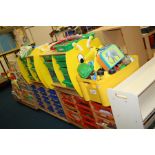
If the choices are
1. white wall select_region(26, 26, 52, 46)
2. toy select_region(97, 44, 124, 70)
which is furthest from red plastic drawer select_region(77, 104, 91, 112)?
white wall select_region(26, 26, 52, 46)

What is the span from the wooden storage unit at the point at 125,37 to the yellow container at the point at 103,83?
443mm

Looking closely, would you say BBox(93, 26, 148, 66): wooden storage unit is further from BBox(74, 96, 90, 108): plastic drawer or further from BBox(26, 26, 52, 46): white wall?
BBox(26, 26, 52, 46): white wall

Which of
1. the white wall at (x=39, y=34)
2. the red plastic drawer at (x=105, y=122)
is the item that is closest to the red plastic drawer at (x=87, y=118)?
the red plastic drawer at (x=105, y=122)

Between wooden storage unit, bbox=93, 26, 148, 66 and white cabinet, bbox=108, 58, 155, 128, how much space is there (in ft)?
1.96

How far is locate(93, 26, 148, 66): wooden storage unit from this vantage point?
200 cm

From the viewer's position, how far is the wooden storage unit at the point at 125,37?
1999mm

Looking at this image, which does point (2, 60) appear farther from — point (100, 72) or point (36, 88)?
point (100, 72)

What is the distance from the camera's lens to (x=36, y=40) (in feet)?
15.2

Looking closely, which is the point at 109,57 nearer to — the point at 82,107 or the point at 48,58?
the point at 82,107

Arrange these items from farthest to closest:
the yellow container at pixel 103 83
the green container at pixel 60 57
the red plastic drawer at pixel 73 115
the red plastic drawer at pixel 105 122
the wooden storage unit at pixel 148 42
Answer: the wooden storage unit at pixel 148 42 < the red plastic drawer at pixel 73 115 < the green container at pixel 60 57 < the red plastic drawer at pixel 105 122 < the yellow container at pixel 103 83

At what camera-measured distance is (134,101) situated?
1.21 m

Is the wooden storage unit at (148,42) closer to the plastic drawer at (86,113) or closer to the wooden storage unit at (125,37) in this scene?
the wooden storage unit at (125,37)

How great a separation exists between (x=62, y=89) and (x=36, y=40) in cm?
286
